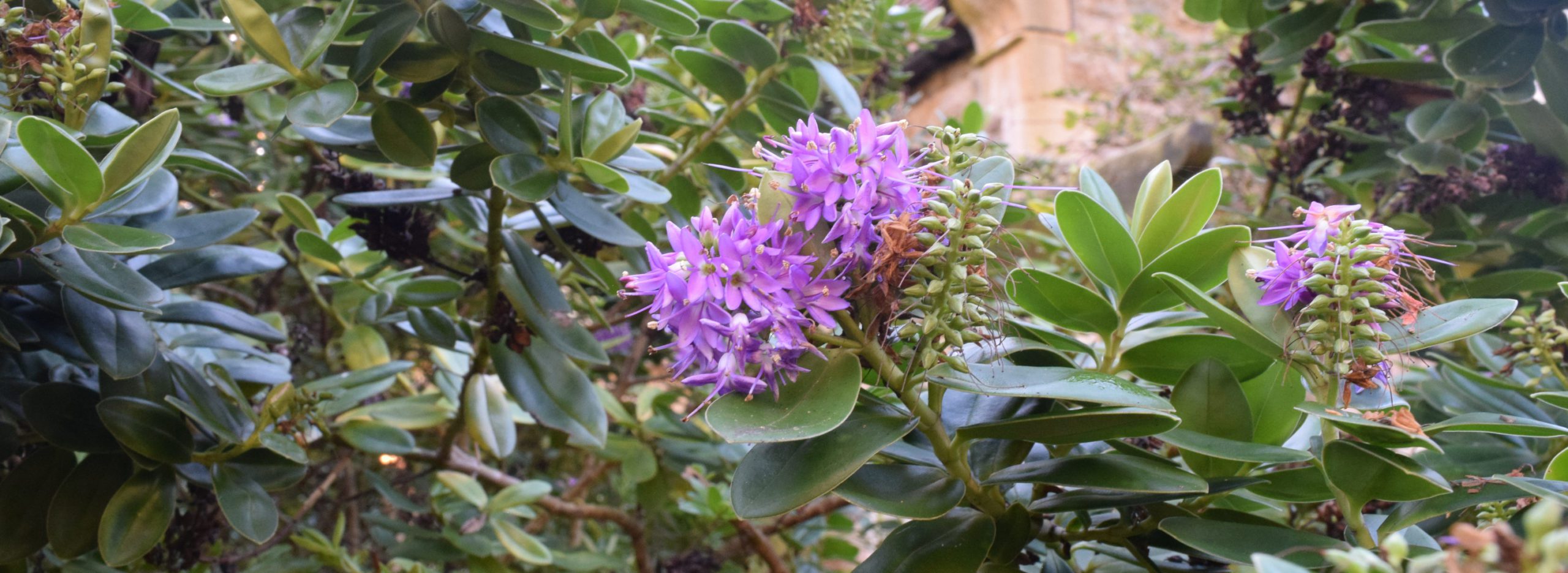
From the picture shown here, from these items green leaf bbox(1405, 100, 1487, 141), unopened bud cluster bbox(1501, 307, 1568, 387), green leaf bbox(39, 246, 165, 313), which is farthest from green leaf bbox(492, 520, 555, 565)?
green leaf bbox(1405, 100, 1487, 141)

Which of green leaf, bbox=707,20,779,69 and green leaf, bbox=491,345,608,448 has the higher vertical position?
green leaf, bbox=707,20,779,69

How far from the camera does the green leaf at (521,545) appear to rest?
1.28 m

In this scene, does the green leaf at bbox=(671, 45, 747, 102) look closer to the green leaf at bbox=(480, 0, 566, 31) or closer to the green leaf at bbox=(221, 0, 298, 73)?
the green leaf at bbox=(480, 0, 566, 31)

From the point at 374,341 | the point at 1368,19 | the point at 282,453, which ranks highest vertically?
the point at 1368,19

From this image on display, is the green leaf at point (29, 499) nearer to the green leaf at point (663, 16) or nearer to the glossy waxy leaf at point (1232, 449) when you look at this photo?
the green leaf at point (663, 16)

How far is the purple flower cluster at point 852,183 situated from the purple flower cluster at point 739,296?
2cm

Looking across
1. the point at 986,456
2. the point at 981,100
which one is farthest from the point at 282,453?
the point at 981,100

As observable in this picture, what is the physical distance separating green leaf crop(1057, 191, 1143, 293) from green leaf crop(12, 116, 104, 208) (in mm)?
752

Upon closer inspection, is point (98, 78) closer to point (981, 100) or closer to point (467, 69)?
point (467, 69)

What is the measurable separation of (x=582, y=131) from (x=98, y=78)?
0.43m

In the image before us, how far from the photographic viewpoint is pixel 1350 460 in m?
0.57

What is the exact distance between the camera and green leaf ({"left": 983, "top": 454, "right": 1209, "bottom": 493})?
571mm

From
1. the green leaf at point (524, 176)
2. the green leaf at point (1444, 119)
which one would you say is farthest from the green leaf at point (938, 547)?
the green leaf at point (1444, 119)

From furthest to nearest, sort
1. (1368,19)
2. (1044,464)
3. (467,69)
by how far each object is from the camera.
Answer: (1368,19), (467,69), (1044,464)
